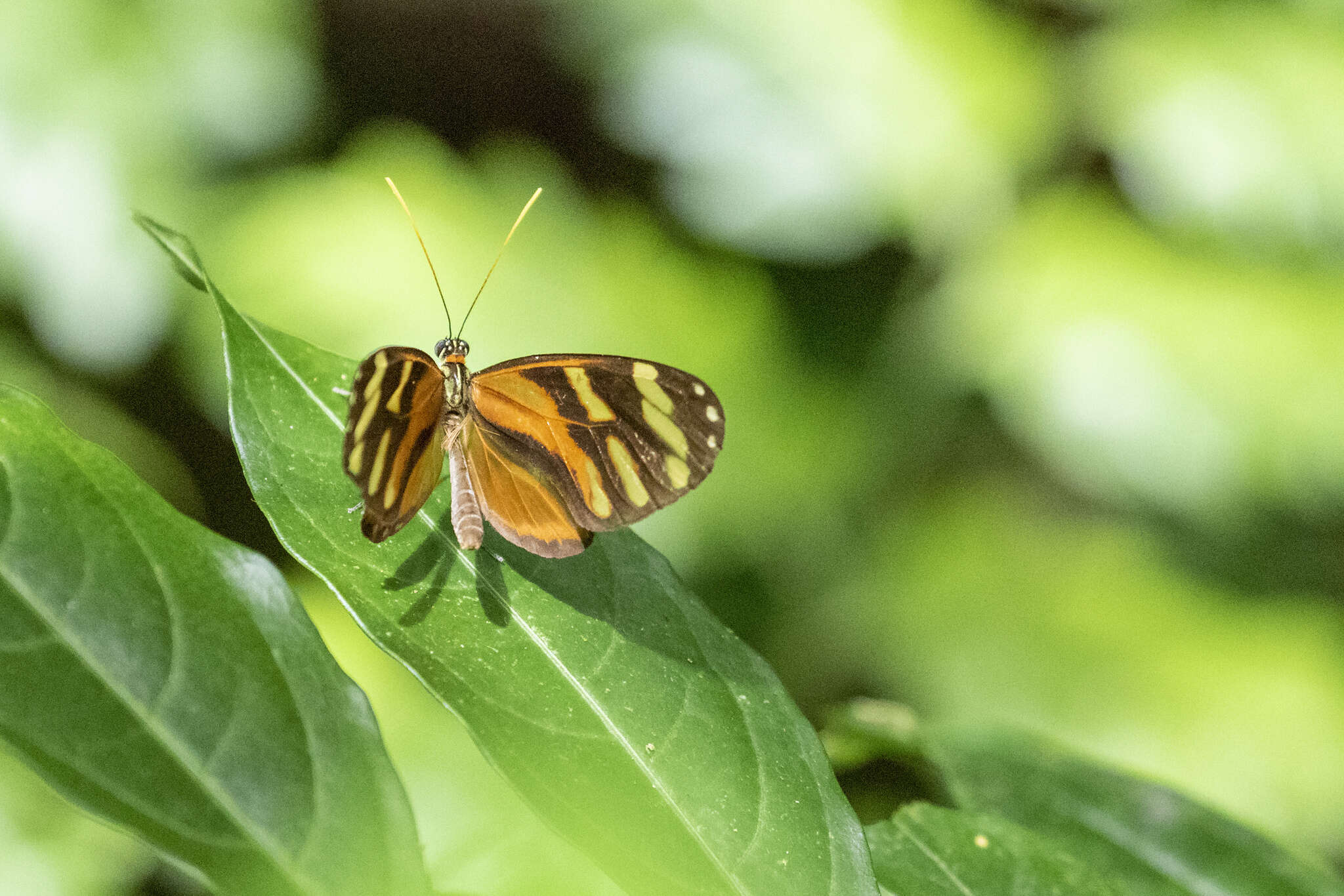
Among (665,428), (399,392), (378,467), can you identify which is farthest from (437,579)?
(665,428)

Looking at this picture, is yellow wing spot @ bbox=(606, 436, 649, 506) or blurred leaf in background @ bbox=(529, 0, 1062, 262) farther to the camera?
blurred leaf in background @ bbox=(529, 0, 1062, 262)

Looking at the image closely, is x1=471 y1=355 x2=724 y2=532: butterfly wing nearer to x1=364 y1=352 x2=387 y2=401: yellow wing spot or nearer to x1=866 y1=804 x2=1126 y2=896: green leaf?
x1=364 y1=352 x2=387 y2=401: yellow wing spot

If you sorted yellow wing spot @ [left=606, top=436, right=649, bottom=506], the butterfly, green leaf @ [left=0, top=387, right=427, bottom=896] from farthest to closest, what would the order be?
yellow wing spot @ [left=606, top=436, right=649, bottom=506] < the butterfly < green leaf @ [left=0, top=387, right=427, bottom=896]

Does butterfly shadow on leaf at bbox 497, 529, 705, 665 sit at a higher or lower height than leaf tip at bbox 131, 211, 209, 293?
lower

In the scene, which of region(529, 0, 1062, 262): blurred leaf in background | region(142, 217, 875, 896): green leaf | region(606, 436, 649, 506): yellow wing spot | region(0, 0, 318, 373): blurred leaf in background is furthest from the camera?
region(529, 0, 1062, 262): blurred leaf in background

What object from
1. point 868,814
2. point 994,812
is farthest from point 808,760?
point 868,814

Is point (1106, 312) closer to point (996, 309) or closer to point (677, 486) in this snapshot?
point (996, 309)

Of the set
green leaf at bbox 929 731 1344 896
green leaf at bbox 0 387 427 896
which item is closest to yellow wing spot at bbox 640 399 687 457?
green leaf at bbox 929 731 1344 896
